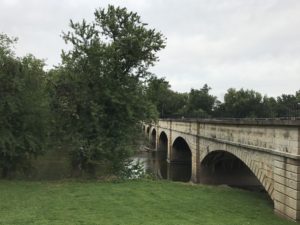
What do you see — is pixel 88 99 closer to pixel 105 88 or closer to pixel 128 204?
pixel 105 88

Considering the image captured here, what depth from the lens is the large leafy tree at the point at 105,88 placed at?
23938 mm

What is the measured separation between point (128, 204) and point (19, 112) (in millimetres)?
10456

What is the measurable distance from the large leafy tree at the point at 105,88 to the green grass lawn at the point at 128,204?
3564 millimetres

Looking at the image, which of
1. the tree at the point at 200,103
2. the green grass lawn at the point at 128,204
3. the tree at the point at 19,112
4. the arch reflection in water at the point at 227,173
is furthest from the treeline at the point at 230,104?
the green grass lawn at the point at 128,204

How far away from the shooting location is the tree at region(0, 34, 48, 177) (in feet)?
73.2

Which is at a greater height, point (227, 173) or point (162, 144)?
point (162, 144)

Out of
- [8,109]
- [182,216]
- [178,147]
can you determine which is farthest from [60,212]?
[178,147]

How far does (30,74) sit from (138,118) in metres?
6.61

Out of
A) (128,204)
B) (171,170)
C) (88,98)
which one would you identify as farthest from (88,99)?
(171,170)

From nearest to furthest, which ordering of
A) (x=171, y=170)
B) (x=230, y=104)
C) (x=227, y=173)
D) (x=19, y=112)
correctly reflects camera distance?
(x=19, y=112)
(x=227, y=173)
(x=171, y=170)
(x=230, y=104)

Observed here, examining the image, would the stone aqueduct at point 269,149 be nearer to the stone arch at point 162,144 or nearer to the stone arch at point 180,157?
the stone arch at point 180,157

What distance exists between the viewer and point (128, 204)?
15391mm

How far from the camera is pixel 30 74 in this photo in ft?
80.3

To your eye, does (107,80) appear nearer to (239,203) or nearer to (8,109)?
(8,109)
